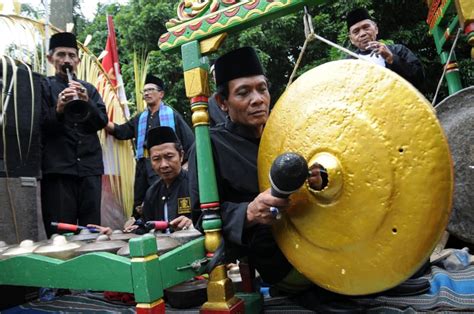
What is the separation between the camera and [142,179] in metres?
3.69

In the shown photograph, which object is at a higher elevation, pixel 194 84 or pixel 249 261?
pixel 194 84

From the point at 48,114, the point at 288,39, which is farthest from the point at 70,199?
the point at 288,39

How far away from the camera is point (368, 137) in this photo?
1.19 meters

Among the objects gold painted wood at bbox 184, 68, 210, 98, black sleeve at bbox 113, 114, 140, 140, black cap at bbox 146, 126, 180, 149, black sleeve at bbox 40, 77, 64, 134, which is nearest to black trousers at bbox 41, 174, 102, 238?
black sleeve at bbox 40, 77, 64, 134

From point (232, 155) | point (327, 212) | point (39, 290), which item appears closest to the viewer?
point (327, 212)

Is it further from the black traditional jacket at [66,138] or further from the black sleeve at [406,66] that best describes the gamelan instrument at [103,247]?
the black sleeve at [406,66]

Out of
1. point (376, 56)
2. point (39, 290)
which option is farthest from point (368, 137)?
point (39, 290)

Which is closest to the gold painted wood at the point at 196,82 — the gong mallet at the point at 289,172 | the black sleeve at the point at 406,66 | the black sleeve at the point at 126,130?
the gong mallet at the point at 289,172

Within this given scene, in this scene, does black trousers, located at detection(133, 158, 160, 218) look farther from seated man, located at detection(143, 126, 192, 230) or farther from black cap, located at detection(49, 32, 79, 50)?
black cap, located at detection(49, 32, 79, 50)

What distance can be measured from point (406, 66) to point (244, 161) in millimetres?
1594

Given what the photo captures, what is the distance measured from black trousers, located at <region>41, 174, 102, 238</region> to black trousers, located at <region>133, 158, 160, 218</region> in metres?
0.74

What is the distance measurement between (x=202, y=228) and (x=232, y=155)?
0.31 metres

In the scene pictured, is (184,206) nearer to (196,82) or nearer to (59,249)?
(59,249)

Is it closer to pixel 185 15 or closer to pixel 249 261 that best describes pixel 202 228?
pixel 249 261
